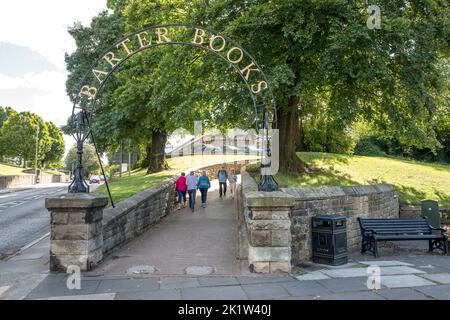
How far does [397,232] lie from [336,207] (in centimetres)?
177

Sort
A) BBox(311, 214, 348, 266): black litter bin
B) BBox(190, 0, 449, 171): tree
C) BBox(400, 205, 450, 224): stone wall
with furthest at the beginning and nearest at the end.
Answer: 1. BBox(400, 205, 450, 224): stone wall
2. BBox(190, 0, 449, 171): tree
3. BBox(311, 214, 348, 266): black litter bin

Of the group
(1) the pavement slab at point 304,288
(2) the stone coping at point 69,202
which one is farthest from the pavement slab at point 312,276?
(2) the stone coping at point 69,202

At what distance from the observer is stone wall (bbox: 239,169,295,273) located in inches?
292

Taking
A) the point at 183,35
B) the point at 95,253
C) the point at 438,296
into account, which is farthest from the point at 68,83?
the point at 438,296

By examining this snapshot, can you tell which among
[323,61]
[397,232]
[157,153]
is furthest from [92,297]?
[157,153]

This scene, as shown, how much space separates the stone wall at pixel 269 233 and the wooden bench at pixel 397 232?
11.2ft

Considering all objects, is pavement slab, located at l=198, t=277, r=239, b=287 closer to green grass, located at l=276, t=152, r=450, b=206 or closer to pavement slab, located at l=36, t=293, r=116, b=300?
pavement slab, located at l=36, t=293, r=116, b=300

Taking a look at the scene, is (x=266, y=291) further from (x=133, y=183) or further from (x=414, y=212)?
(x=133, y=183)

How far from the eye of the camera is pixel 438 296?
19.3 feet

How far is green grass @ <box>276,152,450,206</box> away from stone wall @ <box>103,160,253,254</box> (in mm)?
4445

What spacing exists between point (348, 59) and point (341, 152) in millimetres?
16774

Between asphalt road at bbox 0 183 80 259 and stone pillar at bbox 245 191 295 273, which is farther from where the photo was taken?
asphalt road at bbox 0 183 80 259

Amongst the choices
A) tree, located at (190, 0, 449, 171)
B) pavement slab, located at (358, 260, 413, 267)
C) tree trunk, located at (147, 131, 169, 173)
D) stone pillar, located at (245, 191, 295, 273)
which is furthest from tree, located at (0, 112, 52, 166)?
pavement slab, located at (358, 260, 413, 267)

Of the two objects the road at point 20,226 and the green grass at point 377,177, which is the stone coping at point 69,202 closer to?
the road at point 20,226
